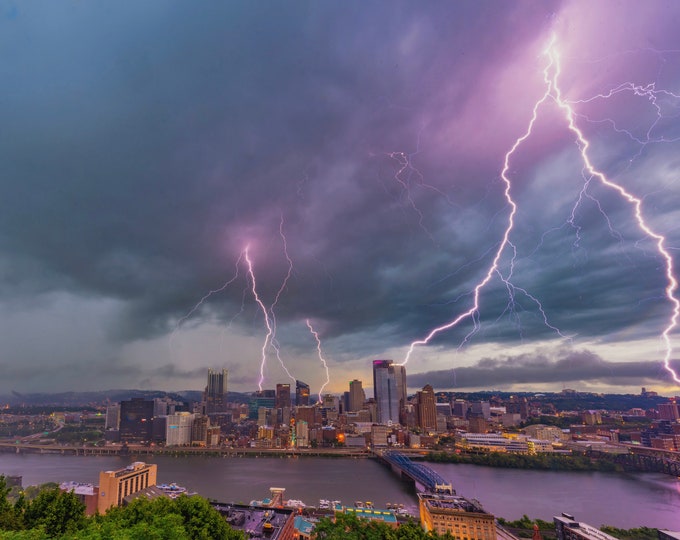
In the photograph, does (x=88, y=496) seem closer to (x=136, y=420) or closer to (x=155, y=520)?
(x=155, y=520)

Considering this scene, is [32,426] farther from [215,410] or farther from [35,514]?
[35,514]

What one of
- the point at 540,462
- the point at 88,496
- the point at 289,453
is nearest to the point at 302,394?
the point at 289,453

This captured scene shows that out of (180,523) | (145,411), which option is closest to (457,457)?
(180,523)

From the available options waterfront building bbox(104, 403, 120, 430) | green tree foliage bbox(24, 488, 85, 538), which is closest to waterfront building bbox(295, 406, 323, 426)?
waterfront building bbox(104, 403, 120, 430)

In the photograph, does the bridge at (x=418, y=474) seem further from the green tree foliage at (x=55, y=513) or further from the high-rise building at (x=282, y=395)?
the high-rise building at (x=282, y=395)

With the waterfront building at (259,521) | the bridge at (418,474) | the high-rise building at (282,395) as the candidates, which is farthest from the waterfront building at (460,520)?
the high-rise building at (282,395)

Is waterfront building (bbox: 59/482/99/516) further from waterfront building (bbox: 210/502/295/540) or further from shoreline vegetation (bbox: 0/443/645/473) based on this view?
shoreline vegetation (bbox: 0/443/645/473)
